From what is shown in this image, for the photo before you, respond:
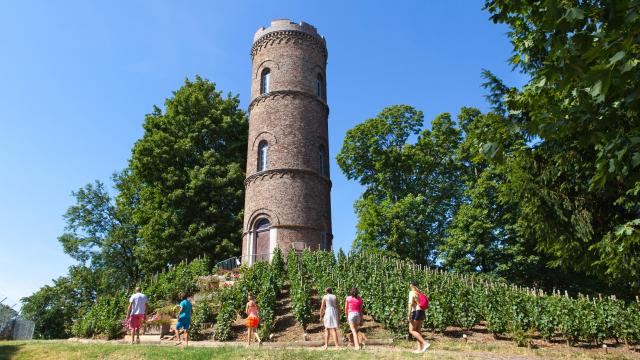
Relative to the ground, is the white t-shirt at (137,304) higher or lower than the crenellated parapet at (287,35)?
lower

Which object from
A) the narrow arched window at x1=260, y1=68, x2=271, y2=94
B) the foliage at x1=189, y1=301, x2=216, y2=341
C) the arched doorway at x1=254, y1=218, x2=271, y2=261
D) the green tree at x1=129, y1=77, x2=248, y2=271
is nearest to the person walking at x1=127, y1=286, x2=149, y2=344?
the foliage at x1=189, y1=301, x2=216, y2=341

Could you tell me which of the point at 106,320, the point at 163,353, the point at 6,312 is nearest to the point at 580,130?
the point at 163,353

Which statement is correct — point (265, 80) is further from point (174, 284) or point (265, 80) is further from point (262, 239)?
point (174, 284)

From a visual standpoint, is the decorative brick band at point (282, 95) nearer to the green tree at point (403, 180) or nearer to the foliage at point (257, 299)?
the green tree at point (403, 180)

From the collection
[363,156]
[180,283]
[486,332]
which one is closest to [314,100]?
[363,156]

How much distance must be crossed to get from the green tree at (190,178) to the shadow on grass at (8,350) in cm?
1233

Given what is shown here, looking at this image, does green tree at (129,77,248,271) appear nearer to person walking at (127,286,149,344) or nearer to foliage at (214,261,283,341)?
foliage at (214,261,283,341)

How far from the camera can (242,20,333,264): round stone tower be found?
22562 mm

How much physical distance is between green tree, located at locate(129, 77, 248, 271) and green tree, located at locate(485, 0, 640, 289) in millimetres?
17125

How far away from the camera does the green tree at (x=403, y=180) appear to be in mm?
26766

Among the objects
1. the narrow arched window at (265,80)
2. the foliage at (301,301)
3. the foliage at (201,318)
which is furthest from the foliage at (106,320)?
the narrow arched window at (265,80)

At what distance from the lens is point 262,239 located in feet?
74.3

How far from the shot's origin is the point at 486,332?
13195 mm

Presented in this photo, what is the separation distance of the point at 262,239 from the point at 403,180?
11372mm
